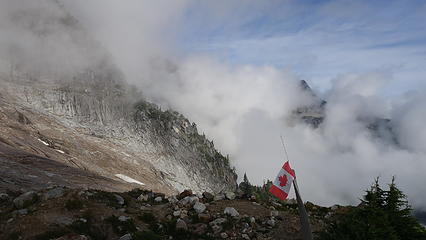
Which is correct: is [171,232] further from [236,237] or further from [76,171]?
[76,171]

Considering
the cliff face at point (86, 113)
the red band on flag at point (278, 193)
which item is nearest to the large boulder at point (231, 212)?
the red band on flag at point (278, 193)

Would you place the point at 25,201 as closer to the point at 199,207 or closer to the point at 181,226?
the point at 181,226

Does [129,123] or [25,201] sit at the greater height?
[129,123]

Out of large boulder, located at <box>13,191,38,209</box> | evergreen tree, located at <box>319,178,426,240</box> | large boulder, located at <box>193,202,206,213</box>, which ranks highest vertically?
evergreen tree, located at <box>319,178,426,240</box>

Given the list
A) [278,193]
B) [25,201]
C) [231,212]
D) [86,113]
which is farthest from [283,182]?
[86,113]

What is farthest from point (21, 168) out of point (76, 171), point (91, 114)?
point (91, 114)

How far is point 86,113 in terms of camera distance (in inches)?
5507

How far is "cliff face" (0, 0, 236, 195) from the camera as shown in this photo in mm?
97500

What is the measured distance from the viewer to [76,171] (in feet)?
193

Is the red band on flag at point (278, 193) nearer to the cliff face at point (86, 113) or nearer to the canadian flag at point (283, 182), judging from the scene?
the canadian flag at point (283, 182)

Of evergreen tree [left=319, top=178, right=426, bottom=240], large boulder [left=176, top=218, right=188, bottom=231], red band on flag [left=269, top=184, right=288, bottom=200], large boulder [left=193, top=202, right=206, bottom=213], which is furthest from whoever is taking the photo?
large boulder [left=193, top=202, right=206, bottom=213]

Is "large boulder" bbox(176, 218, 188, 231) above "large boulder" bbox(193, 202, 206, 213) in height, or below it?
below

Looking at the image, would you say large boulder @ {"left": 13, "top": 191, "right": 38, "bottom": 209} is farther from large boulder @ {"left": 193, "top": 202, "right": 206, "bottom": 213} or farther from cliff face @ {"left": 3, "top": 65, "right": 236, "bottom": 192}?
cliff face @ {"left": 3, "top": 65, "right": 236, "bottom": 192}

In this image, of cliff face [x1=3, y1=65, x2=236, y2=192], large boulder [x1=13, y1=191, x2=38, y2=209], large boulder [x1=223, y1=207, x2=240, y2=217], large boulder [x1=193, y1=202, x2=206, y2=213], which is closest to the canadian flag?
large boulder [x1=223, y1=207, x2=240, y2=217]
